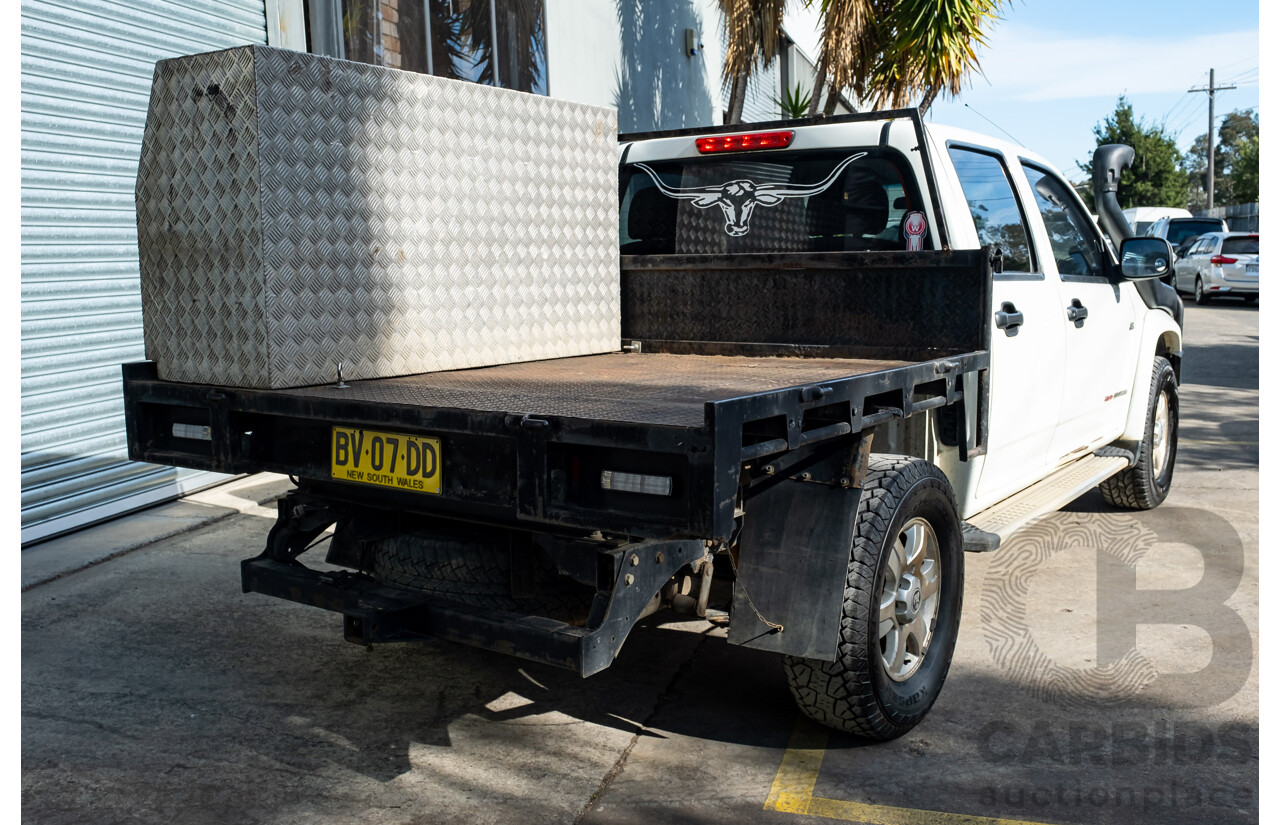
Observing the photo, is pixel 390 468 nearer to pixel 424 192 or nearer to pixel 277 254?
pixel 277 254

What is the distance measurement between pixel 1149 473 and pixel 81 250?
6.25 metres

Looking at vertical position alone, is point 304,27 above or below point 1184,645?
above

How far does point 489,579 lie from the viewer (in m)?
3.39

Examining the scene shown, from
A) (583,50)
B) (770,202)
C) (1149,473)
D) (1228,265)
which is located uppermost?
(583,50)

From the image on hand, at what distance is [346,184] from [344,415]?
34.7 inches

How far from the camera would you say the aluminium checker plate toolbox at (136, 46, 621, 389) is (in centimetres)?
337

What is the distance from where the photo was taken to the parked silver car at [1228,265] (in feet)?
75.5

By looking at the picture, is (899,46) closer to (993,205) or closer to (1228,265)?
(993,205)

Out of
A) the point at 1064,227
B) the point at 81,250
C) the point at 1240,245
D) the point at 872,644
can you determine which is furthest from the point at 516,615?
the point at 1240,245

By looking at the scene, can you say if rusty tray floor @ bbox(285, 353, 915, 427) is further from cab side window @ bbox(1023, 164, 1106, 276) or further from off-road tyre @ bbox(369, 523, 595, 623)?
cab side window @ bbox(1023, 164, 1106, 276)

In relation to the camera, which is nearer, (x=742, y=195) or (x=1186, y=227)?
(x=742, y=195)

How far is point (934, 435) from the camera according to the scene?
166 inches

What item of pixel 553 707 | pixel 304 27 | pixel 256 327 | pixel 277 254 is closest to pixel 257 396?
pixel 256 327

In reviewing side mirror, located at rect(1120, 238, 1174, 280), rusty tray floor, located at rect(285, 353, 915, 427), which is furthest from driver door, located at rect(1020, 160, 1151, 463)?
rusty tray floor, located at rect(285, 353, 915, 427)
